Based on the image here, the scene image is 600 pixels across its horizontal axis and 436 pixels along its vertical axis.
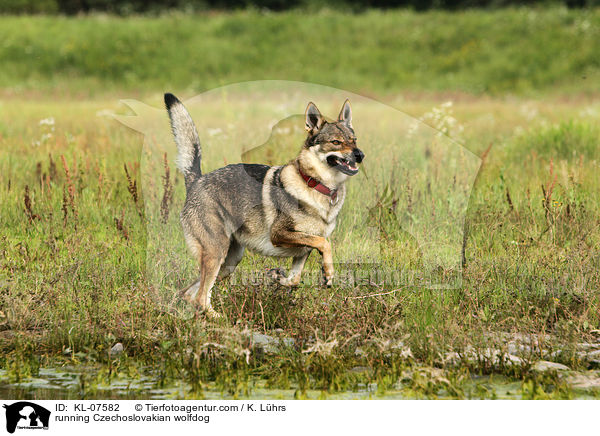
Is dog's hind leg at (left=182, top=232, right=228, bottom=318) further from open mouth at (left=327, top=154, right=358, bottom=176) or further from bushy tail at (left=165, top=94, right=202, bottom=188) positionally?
open mouth at (left=327, top=154, right=358, bottom=176)

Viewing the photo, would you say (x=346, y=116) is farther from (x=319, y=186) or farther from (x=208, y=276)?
(x=208, y=276)

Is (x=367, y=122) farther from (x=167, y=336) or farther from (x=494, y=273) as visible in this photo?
(x=167, y=336)

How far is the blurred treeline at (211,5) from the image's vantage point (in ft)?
158

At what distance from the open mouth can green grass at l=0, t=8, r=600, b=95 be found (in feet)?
94.0

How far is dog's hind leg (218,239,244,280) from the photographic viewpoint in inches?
285

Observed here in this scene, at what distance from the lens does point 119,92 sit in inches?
1336

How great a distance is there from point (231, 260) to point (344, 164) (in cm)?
175

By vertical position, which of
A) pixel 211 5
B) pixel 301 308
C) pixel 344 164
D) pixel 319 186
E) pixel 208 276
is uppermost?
pixel 211 5

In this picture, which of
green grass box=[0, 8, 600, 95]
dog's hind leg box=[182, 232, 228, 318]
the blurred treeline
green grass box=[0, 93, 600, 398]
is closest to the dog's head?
green grass box=[0, 93, 600, 398]

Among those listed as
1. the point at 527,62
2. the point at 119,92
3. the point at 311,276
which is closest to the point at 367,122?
the point at 311,276

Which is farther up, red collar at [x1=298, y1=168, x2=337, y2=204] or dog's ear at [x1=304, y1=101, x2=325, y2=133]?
dog's ear at [x1=304, y1=101, x2=325, y2=133]

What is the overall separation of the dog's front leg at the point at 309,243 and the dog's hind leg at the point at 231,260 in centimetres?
60

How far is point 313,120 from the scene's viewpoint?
6.32 meters
